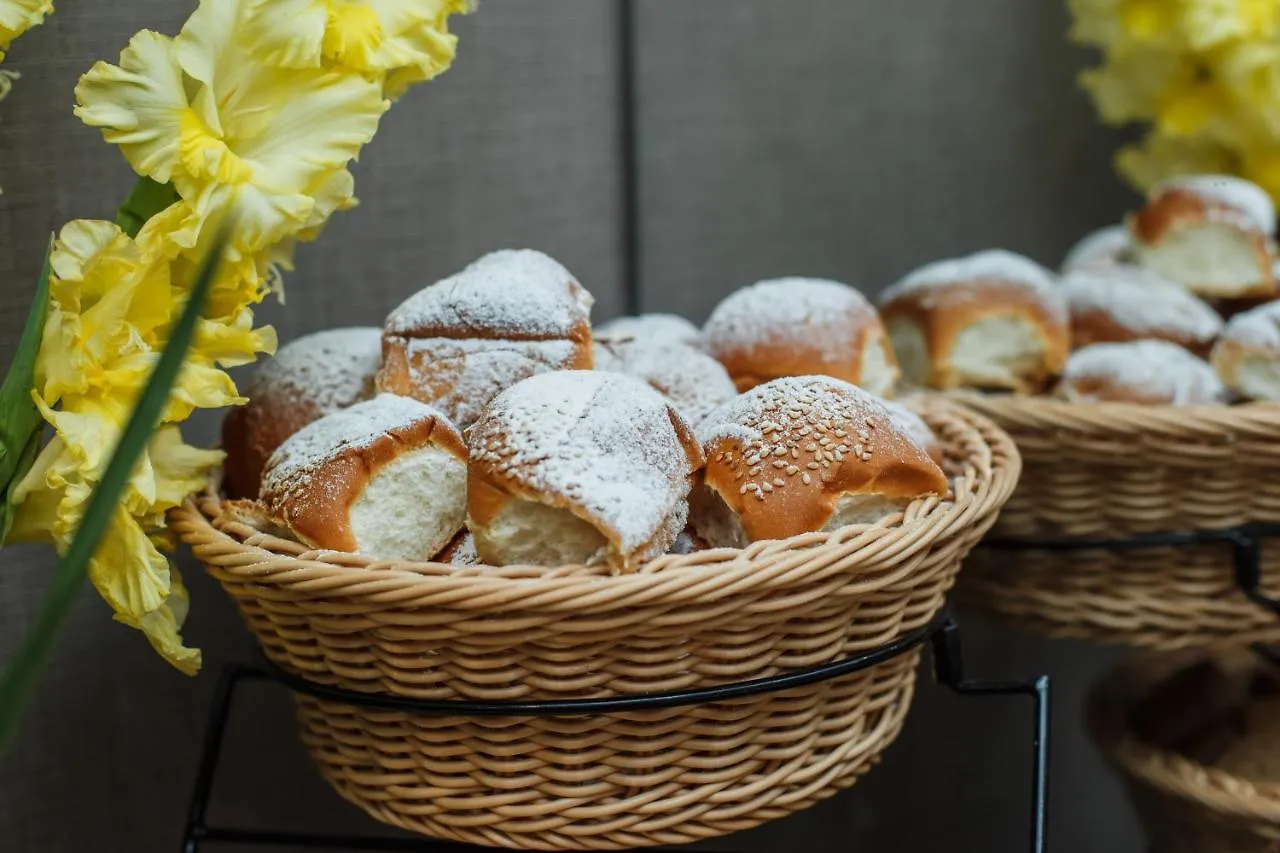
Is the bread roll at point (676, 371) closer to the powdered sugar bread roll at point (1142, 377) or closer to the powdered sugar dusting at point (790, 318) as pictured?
the powdered sugar dusting at point (790, 318)

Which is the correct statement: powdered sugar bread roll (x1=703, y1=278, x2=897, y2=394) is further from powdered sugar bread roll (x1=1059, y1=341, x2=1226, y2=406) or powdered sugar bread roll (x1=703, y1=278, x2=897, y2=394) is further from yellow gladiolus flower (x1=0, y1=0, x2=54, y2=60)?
yellow gladiolus flower (x1=0, y1=0, x2=54, y2=60)

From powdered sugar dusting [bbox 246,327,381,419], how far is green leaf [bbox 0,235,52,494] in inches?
7.6

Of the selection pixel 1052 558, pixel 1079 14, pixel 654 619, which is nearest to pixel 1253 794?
pixel 1052 558

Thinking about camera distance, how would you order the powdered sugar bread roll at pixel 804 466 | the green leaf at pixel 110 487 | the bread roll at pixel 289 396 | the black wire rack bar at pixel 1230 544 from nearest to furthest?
the green leaf at pixel 110 487 → the powdered sugar bread roll at pixel 804 466 → the bread roll at pixel 289 396 → the black wire rack bar at pixel 1230 544

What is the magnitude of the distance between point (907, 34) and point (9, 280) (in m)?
1.04

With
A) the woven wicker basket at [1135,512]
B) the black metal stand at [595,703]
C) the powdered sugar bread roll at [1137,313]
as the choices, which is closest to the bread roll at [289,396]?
the black metal stand at [595,703]

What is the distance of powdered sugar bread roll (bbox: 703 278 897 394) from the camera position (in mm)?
1016

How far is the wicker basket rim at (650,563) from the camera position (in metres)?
0.70

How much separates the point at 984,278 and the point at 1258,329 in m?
0.24

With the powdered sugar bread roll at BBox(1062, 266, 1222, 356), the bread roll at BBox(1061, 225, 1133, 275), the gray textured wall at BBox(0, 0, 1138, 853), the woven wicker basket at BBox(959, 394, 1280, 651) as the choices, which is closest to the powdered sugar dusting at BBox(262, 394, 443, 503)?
the gray textured wall at BBox(0, 0, 1138, 853)

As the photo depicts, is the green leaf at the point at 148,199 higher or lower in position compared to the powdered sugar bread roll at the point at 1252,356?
higher

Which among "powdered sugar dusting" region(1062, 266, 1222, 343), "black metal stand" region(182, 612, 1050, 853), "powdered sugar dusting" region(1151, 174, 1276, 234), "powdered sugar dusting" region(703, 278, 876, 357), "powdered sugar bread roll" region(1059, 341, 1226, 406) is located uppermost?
"powdered sugar dusting" region(1151, 174, 1276, 234)

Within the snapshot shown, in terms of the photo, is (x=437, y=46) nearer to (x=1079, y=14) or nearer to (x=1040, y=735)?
(x=1040, y=735)

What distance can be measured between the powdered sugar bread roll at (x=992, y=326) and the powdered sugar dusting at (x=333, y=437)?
1.78 feet
